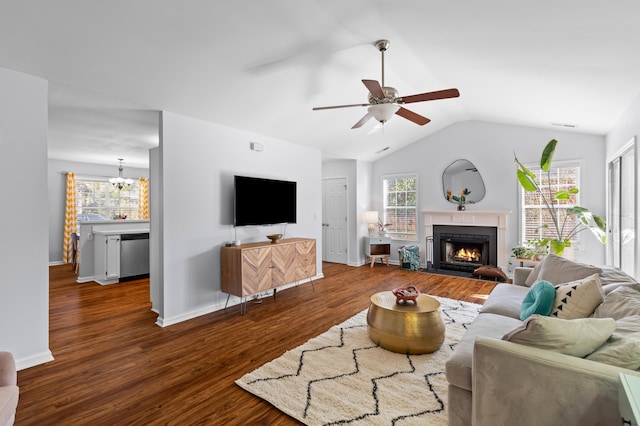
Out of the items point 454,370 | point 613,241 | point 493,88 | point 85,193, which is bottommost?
point 454,370

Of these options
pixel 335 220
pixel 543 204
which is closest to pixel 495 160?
pixel 543 204

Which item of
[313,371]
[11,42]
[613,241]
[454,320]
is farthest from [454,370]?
Result: [613,241]

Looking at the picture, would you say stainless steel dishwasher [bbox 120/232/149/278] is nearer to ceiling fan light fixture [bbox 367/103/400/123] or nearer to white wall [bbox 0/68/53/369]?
white wall [bbox 0/68/53/369]

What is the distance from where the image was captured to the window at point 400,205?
686cm

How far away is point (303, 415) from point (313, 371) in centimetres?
52

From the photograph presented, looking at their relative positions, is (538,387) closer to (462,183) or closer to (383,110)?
(383,110)

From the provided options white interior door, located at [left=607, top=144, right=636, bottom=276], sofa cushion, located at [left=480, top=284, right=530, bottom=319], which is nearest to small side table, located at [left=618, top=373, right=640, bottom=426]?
sofa cushion, located at [left=480, top=284, right=530, bottom=319]

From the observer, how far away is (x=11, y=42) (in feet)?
7.33

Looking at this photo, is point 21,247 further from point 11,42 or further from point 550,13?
point 550,13

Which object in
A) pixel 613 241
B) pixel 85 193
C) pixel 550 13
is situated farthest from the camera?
pixel 85 193

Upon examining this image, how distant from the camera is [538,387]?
137 centimetres

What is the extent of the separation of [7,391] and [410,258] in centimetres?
602

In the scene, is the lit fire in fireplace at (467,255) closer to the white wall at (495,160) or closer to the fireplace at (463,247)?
the fireplace at (463,247)

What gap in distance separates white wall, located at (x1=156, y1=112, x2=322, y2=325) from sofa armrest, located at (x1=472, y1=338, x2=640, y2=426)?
10.7 ft
